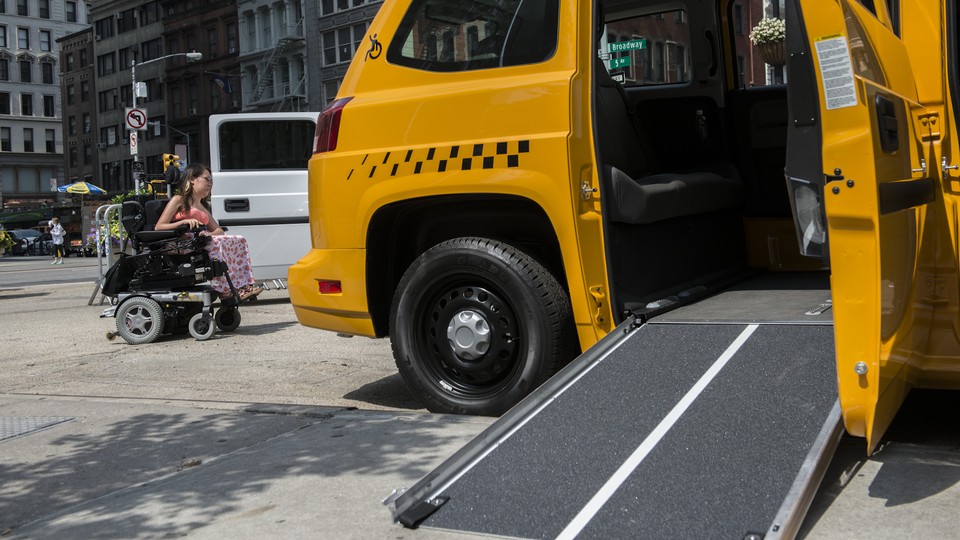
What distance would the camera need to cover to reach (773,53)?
6676 mm

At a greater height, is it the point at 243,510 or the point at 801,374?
the point at 801,374

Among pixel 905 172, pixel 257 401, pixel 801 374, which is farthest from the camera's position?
pixel 257 401

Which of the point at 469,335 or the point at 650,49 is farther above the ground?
the point at 650,49

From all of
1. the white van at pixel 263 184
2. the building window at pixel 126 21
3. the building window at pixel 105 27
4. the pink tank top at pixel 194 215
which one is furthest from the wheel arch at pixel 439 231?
the building window at pixel 105 27

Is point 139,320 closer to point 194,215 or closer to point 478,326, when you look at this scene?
point 194,215

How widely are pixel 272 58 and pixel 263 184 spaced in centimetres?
5207

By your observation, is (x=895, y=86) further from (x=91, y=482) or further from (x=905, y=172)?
(x=91, y=482)

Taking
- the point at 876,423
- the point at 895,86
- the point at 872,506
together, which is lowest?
the point at 872,506

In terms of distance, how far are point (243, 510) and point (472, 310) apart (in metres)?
1.67

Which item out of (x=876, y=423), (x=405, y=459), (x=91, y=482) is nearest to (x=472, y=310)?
(x=405, y=459)

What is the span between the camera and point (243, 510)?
12.3 ft

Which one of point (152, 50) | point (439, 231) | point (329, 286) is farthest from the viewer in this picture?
point (152, 50)

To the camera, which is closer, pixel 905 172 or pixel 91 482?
pixel 905 172

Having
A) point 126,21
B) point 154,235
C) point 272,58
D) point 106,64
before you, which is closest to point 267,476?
point 154,235
